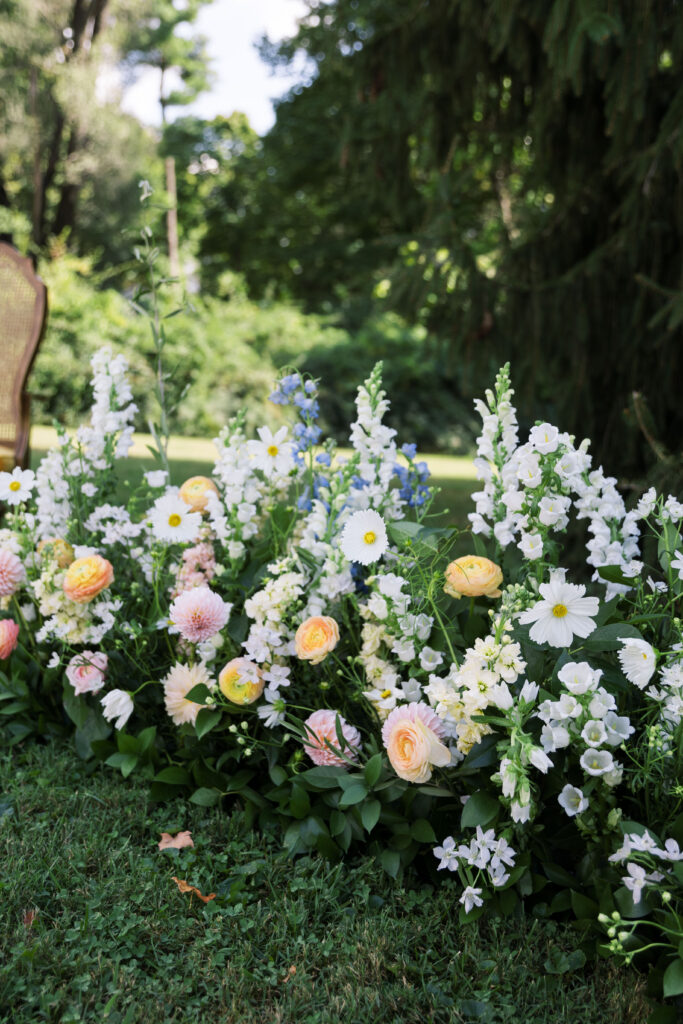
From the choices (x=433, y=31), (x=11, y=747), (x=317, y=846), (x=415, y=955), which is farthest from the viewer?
(x=433, y=31)

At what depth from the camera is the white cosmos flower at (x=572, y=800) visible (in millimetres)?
1341

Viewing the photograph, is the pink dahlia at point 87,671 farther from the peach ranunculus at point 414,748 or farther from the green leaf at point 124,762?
the peach ranunculus at point 414,748

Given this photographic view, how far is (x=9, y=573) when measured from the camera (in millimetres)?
2092

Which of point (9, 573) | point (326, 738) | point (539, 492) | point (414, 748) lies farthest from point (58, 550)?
point (539, 492)

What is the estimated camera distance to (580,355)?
3.52 m

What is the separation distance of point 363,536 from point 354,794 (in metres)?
0.48

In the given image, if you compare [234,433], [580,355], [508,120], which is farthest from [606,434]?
Answer: [234,433]

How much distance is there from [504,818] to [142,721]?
990 millimetres

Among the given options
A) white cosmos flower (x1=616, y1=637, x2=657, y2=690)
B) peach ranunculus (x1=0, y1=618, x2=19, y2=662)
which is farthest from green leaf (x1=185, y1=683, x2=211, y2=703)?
white cosmos flower (x1=616, y1=637, x2=657, y2=690)

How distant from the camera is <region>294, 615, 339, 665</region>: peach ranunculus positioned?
1.65 m

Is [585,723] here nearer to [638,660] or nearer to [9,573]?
[638,660]

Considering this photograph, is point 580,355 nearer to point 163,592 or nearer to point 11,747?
point 163,592

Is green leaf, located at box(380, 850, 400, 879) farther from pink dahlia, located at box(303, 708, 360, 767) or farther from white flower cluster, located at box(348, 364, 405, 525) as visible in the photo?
white flower cluster, located at box(348, 364, 405, 525)

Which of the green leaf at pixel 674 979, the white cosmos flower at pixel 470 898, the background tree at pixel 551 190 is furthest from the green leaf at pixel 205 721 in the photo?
the background tree at pixel 551 190
